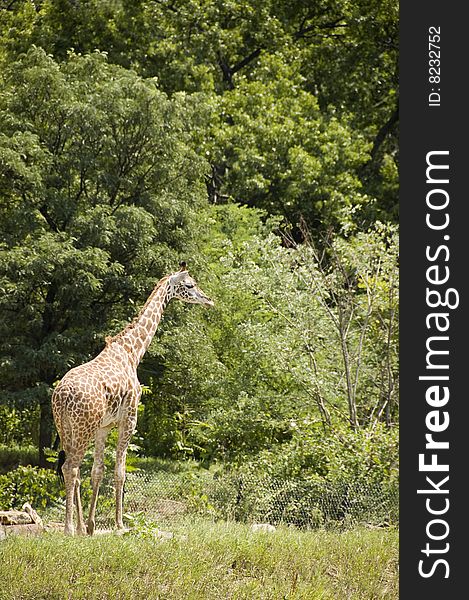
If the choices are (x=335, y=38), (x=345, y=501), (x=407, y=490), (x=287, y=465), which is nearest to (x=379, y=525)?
(x=345, y=501)

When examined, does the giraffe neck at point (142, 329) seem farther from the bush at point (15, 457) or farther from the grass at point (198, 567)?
the bush at point (15, 457)

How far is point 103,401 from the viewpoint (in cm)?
1002

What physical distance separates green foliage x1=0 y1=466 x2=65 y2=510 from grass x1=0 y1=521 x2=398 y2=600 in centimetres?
371

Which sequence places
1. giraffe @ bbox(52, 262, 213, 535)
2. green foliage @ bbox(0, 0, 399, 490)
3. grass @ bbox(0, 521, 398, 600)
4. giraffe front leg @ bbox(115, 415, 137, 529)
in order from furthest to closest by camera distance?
green foliage @ bbox(0, 0, 399, 490)
giraffe front leg @ bbox(115, 415, 137, 529)
giraffe @ bbox(52, 262, 213, 535)
grass @ bbox(0, 521, 398, 600)

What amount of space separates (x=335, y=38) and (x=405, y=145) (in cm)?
2014

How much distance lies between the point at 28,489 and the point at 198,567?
5.54 metres

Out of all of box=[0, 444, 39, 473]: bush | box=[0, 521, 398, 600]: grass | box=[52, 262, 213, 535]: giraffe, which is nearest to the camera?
box=[0, 521, 398, 600]: grass

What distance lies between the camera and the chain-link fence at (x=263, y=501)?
12.4 m

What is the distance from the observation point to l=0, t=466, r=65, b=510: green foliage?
13524mm

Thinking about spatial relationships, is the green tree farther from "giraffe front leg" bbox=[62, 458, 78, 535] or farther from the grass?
the grass

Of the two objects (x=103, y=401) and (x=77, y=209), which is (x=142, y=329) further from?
(x=77, y=209)

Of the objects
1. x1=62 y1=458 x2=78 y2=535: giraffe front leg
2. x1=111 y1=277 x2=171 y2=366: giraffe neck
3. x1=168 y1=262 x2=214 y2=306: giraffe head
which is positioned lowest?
x1=62 y1=458 x2=78 y2=535: giraffe front leg

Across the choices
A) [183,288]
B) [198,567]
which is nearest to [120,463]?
[198,567]

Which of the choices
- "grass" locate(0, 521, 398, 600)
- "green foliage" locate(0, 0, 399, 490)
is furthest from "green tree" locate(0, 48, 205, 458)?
"grass" locate(0, 521, 398, 600)
